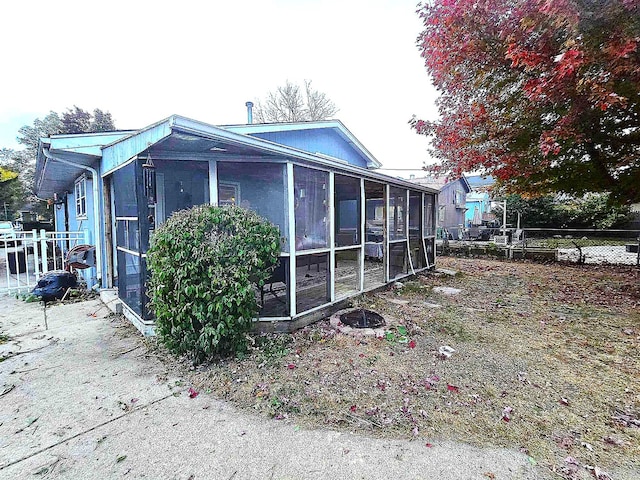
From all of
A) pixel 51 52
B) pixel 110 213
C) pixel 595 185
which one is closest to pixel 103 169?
pixel 110 213

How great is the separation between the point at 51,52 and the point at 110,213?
8908mm

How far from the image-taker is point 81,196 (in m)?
7.78

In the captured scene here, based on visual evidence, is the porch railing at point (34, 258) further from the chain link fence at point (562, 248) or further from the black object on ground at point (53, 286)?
the chain link fence at point (562, 248)

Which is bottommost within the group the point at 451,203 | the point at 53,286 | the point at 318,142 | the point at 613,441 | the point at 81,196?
the point at 613,441

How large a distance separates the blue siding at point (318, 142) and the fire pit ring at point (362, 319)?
575 centimetres

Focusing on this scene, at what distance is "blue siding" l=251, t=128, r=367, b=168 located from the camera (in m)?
9.22

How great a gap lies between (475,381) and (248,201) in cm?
A: 357

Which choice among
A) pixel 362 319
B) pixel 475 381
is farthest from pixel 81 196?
pixel 475 381

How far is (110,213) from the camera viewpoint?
6000mm

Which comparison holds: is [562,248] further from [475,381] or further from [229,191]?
[229,191]

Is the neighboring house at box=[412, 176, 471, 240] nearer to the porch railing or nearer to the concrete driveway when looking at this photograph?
the porch railing

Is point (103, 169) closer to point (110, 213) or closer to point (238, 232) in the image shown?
point (110, 213)

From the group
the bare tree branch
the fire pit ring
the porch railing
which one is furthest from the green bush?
the bare tree branch

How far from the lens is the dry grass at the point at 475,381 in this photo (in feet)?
7.62
